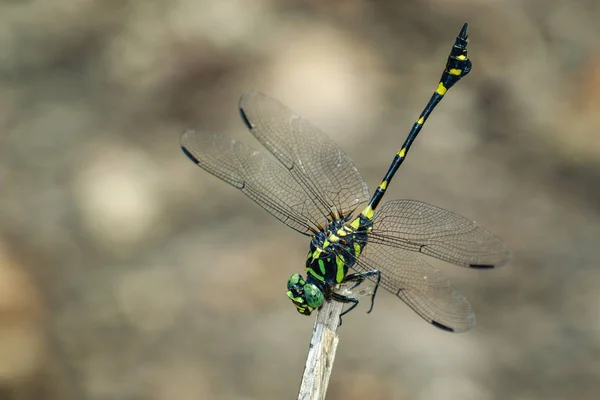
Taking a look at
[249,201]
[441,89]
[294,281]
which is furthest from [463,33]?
[249,201]

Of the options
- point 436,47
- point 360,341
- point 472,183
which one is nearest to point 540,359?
point 360,341

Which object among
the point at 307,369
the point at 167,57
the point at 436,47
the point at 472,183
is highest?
the point at 436,47

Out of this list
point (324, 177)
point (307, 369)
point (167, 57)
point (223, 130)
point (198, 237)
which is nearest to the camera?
point (307, 369)

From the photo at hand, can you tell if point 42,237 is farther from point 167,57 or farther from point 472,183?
point 472,183

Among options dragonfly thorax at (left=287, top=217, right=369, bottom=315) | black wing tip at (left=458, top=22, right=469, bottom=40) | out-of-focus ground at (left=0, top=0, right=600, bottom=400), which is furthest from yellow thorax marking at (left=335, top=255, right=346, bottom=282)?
out-of-focus ground at (left=0, top=0, right=600, bottom=400)

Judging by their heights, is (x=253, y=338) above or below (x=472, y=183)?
below

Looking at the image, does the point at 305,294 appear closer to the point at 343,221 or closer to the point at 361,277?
the point at 361,277

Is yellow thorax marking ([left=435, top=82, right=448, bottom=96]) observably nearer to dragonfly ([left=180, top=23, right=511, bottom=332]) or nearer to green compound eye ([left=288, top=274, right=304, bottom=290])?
dragonfly ([left=180, top=23, right=511, bottom=332])
